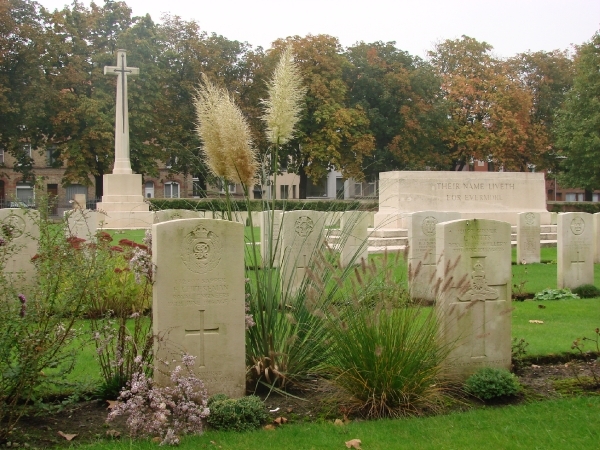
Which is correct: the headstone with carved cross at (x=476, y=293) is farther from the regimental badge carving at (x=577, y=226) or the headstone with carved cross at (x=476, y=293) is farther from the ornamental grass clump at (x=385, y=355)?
the regimental badge carving at (x=577, y=226)

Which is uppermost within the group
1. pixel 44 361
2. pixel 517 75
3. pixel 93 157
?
pixel 517 75

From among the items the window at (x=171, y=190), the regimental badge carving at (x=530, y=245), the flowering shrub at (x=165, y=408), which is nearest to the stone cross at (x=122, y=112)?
the regimental badge carving at (x=530, y=245)

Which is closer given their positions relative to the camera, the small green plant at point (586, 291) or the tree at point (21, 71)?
the small green plant at point (586, 291)

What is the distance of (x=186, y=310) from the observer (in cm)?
514

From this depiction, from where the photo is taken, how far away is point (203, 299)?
5.19 meters

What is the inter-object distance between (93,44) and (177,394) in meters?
35.4

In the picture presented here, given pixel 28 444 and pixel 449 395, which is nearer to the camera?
pixel 28 444

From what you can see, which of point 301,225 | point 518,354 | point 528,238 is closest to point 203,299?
point 518,354

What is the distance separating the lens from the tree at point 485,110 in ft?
133

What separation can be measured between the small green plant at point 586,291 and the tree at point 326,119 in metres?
25.3

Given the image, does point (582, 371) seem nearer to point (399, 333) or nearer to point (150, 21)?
point (399, 333)

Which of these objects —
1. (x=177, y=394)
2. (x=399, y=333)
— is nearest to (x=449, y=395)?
(x=399, y=333)

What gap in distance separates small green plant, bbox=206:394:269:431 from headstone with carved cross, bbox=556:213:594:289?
810cm

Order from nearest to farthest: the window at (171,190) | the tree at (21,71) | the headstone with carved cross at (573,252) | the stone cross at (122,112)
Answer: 1. the headstone with carved cross at (573,252)
2. the stone cross at (122,112)
3. the tree at (21,71)
4. the window at (171,190)
